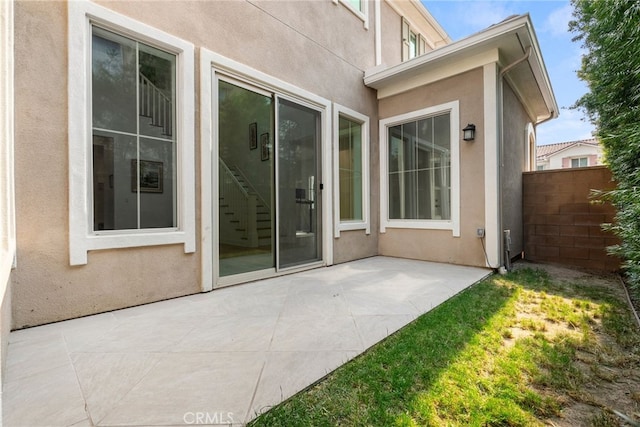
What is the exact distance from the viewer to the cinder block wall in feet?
14.8

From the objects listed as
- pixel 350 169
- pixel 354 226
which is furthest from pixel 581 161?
pixel 354 226

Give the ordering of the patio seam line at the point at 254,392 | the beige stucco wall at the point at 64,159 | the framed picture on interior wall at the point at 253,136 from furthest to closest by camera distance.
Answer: the framed picture on interior wall at the point at 253,136
the beige stucco wall at the point at 64,159
the patio seam line at the point at 254,392

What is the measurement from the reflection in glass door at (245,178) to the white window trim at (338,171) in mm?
1235

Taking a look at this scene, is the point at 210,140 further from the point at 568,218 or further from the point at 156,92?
the point at 568,218

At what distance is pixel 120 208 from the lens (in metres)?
2.75

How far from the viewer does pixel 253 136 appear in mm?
3900

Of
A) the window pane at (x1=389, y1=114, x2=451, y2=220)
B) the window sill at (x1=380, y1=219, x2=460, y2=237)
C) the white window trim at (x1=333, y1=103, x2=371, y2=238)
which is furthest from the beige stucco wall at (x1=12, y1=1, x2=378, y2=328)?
the window sill at (x1=380, y1=219, x2=460, y2=237)

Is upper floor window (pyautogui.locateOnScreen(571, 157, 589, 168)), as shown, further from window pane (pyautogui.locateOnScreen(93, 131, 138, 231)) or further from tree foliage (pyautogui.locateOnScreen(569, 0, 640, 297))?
window pane (pyautogui.locateOnScreen(93, 131, 138, 231))

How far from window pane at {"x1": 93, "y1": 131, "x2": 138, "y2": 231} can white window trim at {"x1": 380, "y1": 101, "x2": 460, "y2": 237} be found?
4.02 metres

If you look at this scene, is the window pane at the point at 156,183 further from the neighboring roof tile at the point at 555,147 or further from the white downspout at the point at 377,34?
the neighboring roof tile at the point at 555,147

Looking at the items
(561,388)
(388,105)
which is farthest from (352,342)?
(388,105)

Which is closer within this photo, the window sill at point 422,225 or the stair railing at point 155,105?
the stair railing at point 155,105

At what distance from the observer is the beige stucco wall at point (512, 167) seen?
470cm

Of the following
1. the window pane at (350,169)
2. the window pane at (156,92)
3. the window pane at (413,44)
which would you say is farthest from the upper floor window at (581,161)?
the window pane at (156,92)
